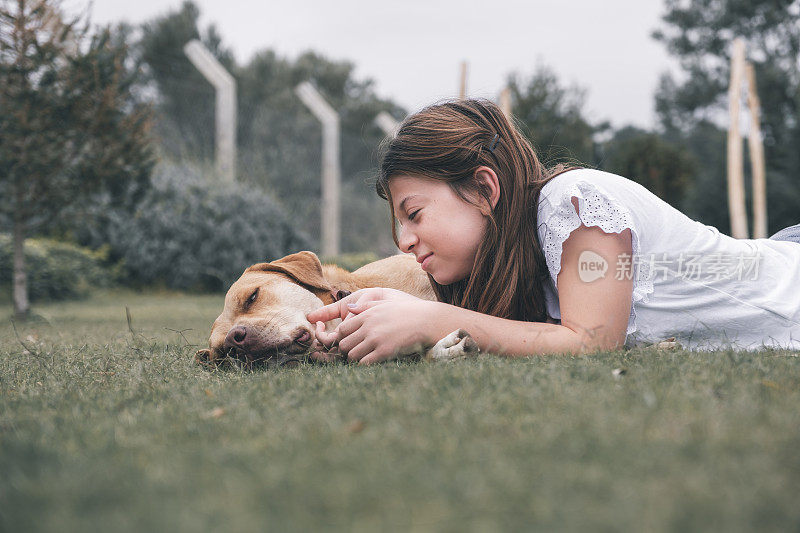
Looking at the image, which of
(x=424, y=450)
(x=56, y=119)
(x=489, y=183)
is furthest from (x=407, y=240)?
(x=56, y=119)

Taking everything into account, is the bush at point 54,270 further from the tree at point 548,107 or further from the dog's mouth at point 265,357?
the tree at point 548,107

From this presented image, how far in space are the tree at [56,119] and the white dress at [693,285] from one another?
456 cm

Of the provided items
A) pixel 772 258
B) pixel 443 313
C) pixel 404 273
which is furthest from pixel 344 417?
pixel 772 258

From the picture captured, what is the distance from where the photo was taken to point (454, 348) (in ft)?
7.89

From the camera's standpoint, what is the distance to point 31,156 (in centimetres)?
555

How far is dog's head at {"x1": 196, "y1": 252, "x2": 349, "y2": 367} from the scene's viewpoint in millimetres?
2734

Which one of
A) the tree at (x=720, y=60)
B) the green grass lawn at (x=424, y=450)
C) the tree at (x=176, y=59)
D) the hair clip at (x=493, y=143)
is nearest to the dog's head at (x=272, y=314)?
the green grass lawn at (x=424, y=450)

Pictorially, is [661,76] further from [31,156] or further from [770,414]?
[770,414]

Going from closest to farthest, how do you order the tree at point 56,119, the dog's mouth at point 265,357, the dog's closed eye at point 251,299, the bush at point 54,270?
the dog's mouth at point 265,357 → the dog's closed eye at point 251,299 → the tree at point 56,119 → the bush at point 54,270

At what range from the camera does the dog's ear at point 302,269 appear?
321 cm

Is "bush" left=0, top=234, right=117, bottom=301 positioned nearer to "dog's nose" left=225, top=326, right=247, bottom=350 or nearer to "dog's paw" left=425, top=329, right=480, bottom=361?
"dog's nose" left=225, top=326, right=247, bottom=350

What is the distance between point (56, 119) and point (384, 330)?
4535 mm

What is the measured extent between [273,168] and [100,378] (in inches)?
437

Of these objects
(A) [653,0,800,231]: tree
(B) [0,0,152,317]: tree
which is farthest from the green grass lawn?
(A) [653,0,800,231]: tree
